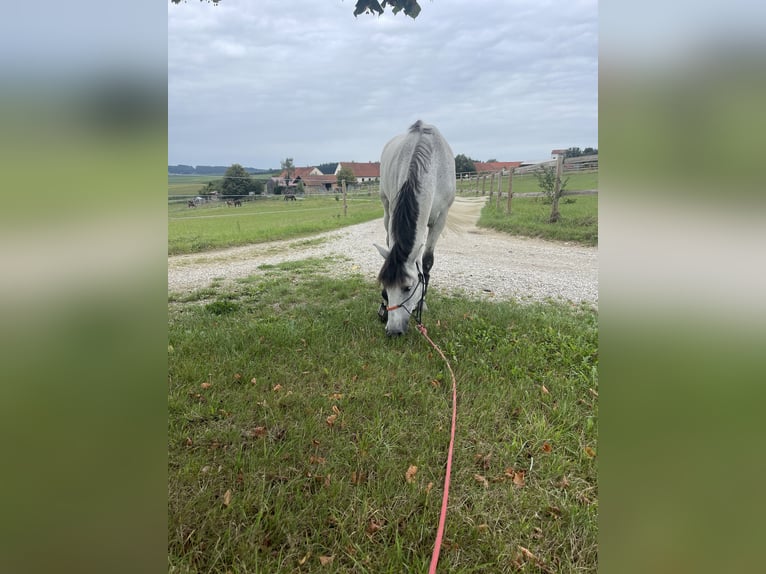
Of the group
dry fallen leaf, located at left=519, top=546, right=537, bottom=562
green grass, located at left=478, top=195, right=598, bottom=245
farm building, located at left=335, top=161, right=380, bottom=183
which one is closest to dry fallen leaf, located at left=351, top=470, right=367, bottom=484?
dry fallen leaf, located at left=519, top=546, right=537, bottom=562

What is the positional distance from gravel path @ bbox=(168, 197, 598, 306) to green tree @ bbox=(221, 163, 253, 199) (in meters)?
8.70

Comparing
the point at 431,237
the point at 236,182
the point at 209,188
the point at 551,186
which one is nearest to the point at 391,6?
the point at 431,237

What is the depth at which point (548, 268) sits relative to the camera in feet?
26.7

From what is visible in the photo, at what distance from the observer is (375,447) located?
95.0 inches

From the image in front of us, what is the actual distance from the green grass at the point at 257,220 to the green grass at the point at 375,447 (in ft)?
20.9

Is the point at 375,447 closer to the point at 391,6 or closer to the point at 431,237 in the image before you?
the point at 431,237

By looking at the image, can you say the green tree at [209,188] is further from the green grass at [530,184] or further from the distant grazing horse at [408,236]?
the distant grazing horse at [408,236]

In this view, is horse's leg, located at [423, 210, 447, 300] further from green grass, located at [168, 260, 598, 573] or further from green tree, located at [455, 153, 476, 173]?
green tree, located at [455, 153, 476, 173]

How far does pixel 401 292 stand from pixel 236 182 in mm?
18403
